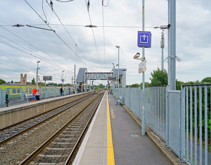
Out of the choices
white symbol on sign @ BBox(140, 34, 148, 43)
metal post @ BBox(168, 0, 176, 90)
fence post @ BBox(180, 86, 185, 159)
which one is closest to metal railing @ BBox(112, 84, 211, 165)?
fence post @ BBox(180, 86, 185, 159)

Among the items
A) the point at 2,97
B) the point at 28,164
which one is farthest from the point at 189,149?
the point at 2,97

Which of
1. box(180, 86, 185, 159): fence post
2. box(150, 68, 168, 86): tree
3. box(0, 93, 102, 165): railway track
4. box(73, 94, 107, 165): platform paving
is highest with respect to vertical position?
box(150, 68, 168, 86): tree

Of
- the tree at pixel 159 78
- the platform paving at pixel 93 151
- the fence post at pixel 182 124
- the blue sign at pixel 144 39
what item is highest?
the blue sign at pixel 144 39

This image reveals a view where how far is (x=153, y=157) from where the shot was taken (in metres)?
4.77

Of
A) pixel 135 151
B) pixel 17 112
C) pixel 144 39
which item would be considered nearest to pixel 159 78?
pixel 144 39

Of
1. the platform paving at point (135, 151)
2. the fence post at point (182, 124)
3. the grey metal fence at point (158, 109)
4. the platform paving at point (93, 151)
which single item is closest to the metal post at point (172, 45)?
the grey metal fence at point (158, 109)

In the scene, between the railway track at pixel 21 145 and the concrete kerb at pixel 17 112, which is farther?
the concrete kerb at pixel 17 112

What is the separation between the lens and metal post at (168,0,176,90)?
5504 millimetres

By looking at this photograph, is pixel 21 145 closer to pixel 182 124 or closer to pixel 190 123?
pixel 182 124

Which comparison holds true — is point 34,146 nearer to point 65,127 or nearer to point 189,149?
point 65,127

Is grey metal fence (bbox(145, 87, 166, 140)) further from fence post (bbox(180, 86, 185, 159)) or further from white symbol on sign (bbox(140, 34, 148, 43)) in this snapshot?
white symbol on sign (bbox(140, 34, 148, 43))

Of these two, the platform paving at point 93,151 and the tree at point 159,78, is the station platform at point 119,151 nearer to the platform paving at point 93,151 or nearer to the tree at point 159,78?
the platform paving at point 93,151

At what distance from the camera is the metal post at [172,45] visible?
550cm

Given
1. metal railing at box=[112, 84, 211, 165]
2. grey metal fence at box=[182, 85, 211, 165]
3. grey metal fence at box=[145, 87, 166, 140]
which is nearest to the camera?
metal railing at box=[112, 84, 211, 165]
